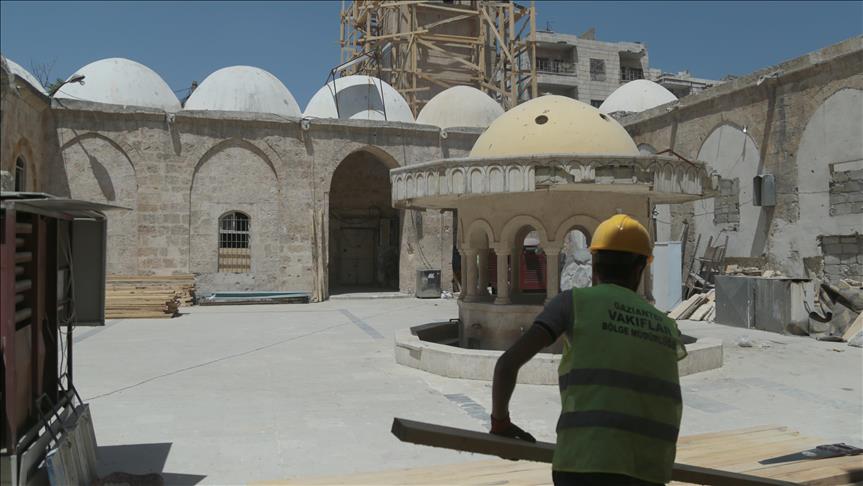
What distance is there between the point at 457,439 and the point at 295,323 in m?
12.3

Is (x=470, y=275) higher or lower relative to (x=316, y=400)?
higher

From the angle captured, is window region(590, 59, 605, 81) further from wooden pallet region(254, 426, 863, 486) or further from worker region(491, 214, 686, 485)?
worker region(491, 214, 686, 485)

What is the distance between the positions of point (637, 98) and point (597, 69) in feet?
70.2

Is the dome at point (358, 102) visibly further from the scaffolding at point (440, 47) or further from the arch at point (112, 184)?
the arch at point (112, 184)

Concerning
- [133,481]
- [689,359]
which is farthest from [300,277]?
[133,481]

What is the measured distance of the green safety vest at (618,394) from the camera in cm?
224

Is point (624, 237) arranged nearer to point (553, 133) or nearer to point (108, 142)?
point (553, 133)

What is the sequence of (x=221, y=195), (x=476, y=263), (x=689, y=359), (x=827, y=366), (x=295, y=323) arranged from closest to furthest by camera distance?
(x=689, y=359)
(x=827, y=366)
(x=476, y=263)
(x=295, y=323)
(x=221, y=195)

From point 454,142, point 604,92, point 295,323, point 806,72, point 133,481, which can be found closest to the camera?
point 133,481

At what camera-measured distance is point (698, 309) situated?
15438mm

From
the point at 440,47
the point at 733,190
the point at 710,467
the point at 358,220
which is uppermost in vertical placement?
the point at 440,47

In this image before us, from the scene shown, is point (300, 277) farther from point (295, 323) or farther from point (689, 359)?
point (689, 359)

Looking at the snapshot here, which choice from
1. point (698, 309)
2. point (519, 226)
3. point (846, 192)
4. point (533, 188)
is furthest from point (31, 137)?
point (846, 192)

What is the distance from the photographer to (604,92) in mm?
44656
